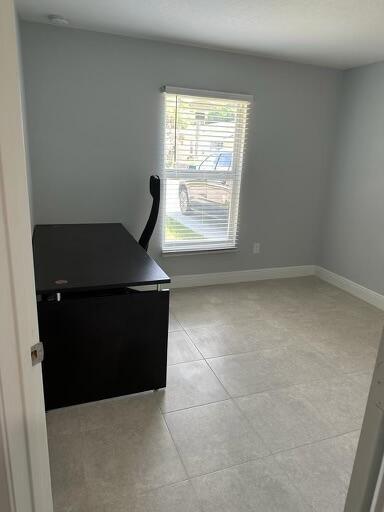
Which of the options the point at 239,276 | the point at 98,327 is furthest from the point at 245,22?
the point at 239,276

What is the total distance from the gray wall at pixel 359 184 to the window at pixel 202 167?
121 centimetres

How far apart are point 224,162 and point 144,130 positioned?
897mm

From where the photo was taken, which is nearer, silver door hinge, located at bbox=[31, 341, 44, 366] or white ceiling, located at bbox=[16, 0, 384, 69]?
silver door hinge, located at bbox=[31, 341, 44, 366]

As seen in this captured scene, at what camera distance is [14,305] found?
759 mm

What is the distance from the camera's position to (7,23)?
68 centimetres

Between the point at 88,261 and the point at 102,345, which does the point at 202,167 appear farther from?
Answer: the point at 102,345

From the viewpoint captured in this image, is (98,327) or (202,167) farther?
(202,167)

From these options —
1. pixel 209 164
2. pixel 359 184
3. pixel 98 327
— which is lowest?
pixel 98 327

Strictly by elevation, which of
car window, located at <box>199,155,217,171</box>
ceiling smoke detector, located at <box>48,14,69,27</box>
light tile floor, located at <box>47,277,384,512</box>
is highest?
ceiling smoke detector, located at <box>48,14,69,27</box>

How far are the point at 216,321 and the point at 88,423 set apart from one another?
4.96 ft

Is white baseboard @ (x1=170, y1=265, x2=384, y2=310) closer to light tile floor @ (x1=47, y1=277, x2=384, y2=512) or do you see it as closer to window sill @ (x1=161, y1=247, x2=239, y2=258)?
window sill @ (x1=161, y1=247, x2=239, y2=258)

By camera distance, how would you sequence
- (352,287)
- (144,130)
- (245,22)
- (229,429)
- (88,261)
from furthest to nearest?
(352,287)
(144,130)
(245,22)
(88,261)
(229,429)

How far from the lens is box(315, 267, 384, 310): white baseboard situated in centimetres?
368

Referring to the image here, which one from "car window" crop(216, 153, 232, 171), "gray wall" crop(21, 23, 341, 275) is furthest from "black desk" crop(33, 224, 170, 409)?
"car window" crop(216, 153, 232, 171)
